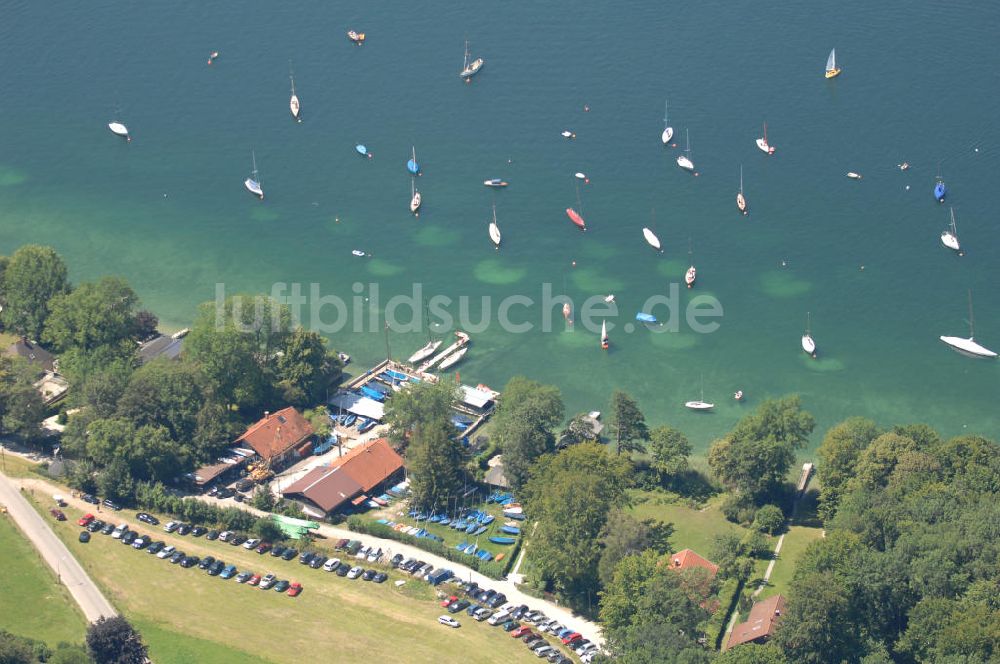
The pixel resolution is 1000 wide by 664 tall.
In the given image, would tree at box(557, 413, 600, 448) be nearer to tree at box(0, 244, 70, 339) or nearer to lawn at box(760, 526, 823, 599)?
lawn at box(760, 526, 823, 599)

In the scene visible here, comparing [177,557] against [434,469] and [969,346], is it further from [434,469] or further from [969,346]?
[969,346]

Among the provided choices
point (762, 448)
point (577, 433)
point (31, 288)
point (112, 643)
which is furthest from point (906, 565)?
point (31, 288)

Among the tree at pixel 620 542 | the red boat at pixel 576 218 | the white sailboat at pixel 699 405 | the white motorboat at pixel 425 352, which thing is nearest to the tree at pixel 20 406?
the white motorboat at pixel 425 352

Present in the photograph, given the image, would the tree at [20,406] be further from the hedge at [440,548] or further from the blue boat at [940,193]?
the blue boat at [940,193]

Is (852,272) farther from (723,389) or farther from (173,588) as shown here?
(173,588)

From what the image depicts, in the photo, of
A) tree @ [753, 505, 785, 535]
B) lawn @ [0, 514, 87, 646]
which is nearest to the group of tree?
tree @ [753, 505, 785, 535]

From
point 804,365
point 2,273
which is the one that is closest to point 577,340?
point 804,365
